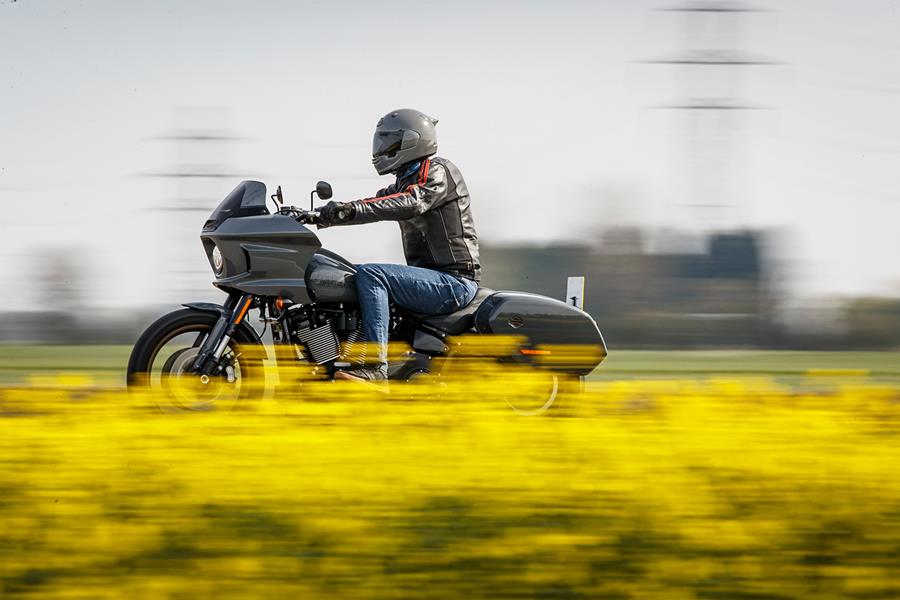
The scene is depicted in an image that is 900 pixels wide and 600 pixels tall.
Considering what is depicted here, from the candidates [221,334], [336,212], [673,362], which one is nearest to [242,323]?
[221,334]

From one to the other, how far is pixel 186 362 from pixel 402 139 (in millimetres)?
1478

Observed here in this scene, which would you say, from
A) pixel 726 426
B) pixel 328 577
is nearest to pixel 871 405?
pixel 726 426

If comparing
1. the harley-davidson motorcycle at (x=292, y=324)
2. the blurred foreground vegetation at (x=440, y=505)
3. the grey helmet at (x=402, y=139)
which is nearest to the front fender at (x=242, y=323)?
the harley-davidson motorcycle at (x=292, y=324)

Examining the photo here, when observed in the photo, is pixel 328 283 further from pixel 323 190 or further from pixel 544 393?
pixel 544 393

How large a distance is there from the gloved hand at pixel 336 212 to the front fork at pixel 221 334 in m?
0.50

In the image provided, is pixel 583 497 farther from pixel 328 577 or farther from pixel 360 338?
pixel 360 338

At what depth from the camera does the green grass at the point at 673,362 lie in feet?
36.7

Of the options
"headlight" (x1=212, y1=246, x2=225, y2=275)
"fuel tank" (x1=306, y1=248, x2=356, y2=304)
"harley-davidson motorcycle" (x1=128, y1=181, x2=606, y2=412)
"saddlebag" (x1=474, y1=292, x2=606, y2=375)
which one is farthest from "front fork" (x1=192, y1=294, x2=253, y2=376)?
"saddlebag" (x1=474, y1=292, x2=606, y2=375)

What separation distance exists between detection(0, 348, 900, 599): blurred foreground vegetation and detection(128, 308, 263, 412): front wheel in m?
1.67

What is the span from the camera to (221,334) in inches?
207

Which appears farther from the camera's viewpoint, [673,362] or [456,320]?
[673,362]

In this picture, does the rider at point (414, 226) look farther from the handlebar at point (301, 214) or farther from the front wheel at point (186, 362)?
the front wheel at point (186, 362)

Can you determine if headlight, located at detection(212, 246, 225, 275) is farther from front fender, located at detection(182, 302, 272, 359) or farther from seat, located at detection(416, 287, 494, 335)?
seat, located at detection(416, 287, 494, 335)

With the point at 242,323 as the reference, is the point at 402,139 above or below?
above
